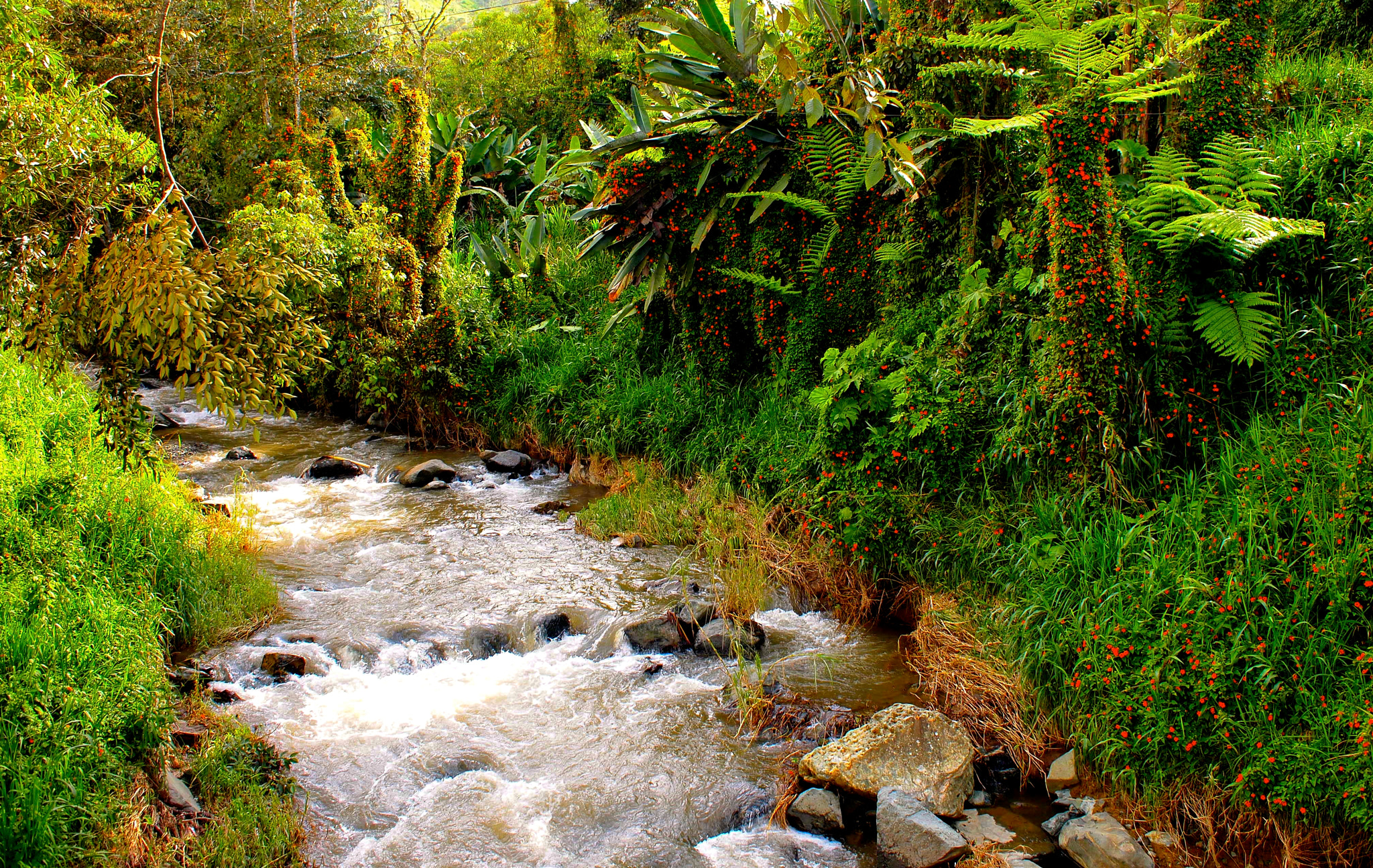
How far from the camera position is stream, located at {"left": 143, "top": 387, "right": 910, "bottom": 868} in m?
3.95

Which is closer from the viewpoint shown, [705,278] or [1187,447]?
[1187,447]

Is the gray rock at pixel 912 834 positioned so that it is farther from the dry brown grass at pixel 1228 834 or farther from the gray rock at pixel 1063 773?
the dry brown grass at pixel 1228 834

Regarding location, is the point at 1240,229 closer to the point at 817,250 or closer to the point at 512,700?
the point at 817,250

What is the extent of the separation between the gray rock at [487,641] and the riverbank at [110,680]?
4.52ft

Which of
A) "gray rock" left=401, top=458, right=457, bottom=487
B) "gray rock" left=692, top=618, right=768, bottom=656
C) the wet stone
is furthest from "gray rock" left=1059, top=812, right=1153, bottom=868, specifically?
"gray rock" left=401, top=458, right=457, bottom=487

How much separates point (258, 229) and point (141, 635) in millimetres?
2222

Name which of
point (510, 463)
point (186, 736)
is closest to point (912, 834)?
point (186, 736)

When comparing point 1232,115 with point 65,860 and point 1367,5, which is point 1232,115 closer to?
point 1367,5

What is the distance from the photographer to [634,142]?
26.7ft

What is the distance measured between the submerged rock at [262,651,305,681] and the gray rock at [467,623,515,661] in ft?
3.21

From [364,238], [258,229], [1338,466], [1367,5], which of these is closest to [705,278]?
[364,238]

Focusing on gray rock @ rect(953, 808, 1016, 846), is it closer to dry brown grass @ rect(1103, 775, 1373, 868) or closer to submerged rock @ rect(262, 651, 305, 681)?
dry brown grass @ rect(1103, 775, 1373, 868)

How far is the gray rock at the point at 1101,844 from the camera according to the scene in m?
3.44

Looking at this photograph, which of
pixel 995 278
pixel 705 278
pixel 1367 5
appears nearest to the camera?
pixel 995 278
